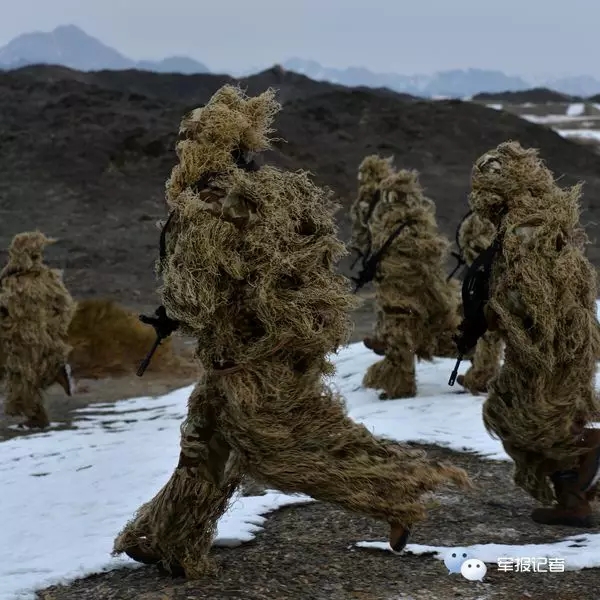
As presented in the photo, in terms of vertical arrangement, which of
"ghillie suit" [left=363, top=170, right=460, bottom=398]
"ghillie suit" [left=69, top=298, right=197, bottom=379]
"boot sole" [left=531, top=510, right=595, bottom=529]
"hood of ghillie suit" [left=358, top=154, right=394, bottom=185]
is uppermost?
"hood of ghillie suit" [left=358, top=154, right=394, bottom=185]

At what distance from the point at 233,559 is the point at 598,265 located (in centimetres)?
1481

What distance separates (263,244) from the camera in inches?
135

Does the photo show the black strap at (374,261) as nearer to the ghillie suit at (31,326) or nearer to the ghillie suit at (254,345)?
the ghillie suit at (31,326)

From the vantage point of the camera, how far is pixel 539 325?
4020mm

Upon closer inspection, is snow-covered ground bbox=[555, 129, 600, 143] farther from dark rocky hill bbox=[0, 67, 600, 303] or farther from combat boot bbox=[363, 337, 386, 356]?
combat boot bbox=[363, 337, 386, 356]

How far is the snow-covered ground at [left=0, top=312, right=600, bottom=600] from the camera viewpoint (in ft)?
13.3

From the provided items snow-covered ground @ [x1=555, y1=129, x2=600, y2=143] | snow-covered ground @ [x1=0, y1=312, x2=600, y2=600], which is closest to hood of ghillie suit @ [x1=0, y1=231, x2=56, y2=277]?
snow-covered ground @ [x1=0, y1=312, x2=600, y2=600]

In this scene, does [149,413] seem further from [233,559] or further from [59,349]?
[233,559]

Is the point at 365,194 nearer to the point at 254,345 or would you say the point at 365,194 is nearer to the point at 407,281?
the point at 407,281

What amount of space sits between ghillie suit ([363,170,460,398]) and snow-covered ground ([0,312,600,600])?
1.10ft

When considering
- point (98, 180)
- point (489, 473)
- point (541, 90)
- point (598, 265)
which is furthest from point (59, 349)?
point (541, 90)

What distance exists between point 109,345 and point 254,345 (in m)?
7.46

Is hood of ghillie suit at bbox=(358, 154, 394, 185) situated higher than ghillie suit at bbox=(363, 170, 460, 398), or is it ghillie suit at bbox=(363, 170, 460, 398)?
hood of ghillie suit at bbox=(358, 154, 394, 185)

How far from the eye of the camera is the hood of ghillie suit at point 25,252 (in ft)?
24.7
